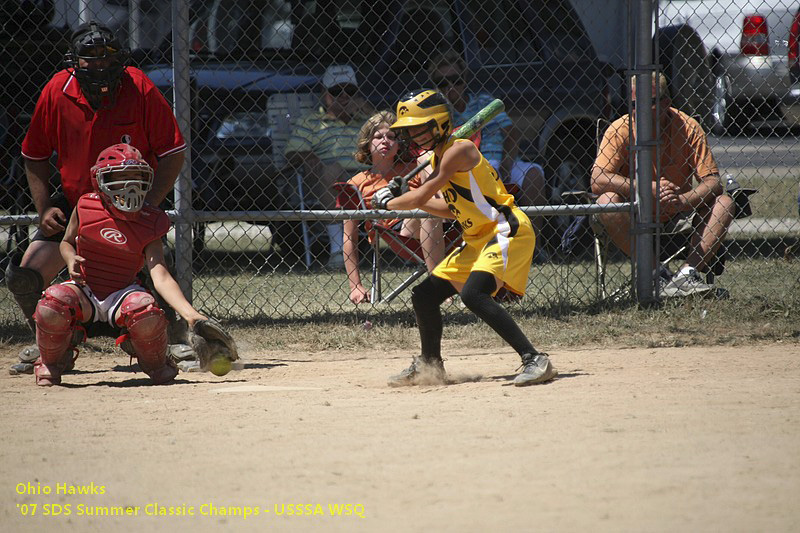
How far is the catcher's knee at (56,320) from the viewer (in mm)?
4699

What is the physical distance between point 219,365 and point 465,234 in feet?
4.56

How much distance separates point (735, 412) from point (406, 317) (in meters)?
2.93

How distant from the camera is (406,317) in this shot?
6410 millimetres

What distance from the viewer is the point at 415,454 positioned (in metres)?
3.29

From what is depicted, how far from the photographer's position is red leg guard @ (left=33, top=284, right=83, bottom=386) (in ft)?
15.4

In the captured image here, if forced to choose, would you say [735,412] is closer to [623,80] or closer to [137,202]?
[137,202]

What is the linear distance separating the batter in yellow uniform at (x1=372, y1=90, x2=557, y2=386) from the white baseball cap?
3.13 meters

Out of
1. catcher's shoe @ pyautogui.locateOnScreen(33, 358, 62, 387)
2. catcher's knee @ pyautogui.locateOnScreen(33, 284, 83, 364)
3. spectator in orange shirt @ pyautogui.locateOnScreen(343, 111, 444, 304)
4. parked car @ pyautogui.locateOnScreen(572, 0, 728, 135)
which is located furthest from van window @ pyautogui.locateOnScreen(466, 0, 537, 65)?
catcher's shoe @ pyautogui.locateOnScreen(33, 358, 62, 387)

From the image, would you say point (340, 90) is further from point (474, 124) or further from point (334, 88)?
point (474, 124)

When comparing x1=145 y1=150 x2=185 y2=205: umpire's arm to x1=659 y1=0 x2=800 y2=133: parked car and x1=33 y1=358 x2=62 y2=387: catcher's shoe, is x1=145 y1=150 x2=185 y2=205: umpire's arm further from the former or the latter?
x1=659 y1=0 x2=800 y2=133: parked car

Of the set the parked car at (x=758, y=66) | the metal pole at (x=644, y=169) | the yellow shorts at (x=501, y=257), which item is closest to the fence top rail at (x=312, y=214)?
the metal pole at (x=644, y=169)

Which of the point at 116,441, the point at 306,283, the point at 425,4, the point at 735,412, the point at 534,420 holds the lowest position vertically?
the point at 306,283

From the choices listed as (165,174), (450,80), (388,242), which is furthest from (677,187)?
(165,174)

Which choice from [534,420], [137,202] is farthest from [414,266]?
[534,420]
